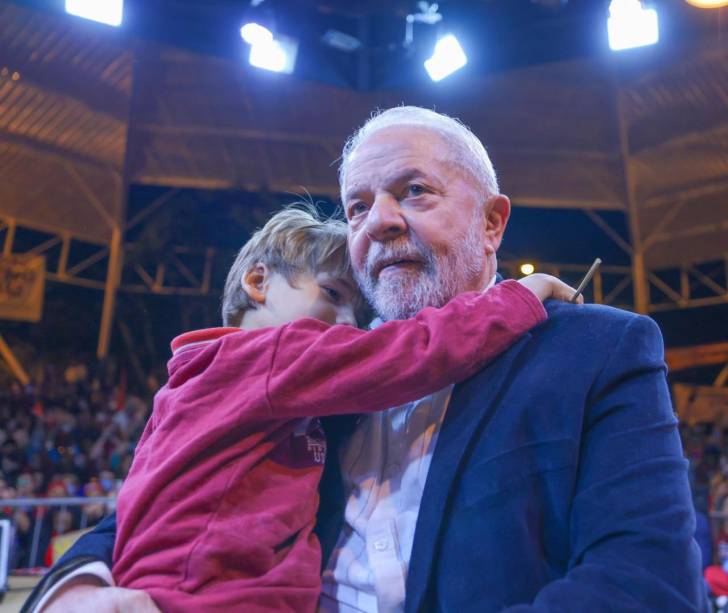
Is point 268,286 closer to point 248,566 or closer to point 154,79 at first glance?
point 248,566

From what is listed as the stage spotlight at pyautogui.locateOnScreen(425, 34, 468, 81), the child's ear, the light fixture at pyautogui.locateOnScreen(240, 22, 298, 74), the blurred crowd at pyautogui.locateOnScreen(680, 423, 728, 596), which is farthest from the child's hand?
the light fixture at pyautogui.locateOnScreen(240, 22, 298, 74)

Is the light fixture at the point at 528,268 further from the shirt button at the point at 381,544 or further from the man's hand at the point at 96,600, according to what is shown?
the man's hand at the point at 96,600

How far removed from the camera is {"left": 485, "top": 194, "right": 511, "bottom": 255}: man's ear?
152 cm

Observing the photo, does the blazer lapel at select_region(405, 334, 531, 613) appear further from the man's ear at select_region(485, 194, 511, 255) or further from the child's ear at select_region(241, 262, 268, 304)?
the child's ear at select_region(241, 262, 268, 304)

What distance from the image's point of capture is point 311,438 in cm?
130

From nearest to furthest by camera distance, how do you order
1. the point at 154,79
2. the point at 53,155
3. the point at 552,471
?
the point at 552,471
the point at 154,79
the point at 53,155

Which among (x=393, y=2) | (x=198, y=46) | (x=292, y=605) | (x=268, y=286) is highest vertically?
(x=393, y=2)

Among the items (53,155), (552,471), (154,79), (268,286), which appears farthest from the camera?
(53,155)

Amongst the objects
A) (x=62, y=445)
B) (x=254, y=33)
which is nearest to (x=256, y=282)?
(x=254, y=33)

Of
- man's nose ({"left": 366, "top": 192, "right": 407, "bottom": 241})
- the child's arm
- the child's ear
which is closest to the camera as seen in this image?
the child's arm

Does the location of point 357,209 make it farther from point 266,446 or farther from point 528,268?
point 528,268

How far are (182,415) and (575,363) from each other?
0.67m

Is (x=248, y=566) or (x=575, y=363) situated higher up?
(x=575, y=363)

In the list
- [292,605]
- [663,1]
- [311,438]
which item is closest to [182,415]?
[311,438]
